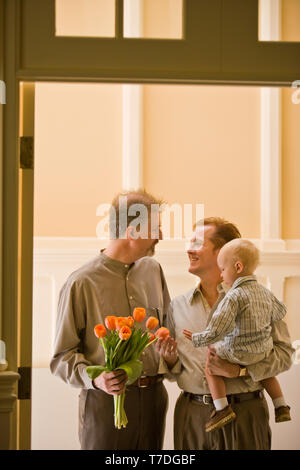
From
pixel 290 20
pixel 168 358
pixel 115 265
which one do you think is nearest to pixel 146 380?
pixel 168 358

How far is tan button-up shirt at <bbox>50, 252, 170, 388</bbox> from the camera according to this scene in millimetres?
2400

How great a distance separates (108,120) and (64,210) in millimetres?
395

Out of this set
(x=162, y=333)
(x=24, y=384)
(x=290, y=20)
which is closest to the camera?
(x=162, y=333)

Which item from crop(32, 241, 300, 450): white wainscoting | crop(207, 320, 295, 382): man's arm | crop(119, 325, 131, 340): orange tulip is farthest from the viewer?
crop(32, 241, 300, 450): white wainscoting

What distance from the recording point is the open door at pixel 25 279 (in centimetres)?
249

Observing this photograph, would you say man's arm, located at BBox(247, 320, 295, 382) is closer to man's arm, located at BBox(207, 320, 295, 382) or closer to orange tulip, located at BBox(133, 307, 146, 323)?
man's arm, located at BBox(207, 320, 295, 382)

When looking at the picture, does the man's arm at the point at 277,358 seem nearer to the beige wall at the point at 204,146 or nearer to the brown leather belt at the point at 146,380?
the brown leather belt at the point at 146,380

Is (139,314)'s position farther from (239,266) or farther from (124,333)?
(239,266)

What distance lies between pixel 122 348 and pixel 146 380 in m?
0.17

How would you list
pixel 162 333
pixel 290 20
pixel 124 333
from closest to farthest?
pixel 124 333, pixel 162 333, pixel 290 20

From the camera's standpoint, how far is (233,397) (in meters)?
2.36

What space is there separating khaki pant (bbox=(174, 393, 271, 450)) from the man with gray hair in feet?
0.25

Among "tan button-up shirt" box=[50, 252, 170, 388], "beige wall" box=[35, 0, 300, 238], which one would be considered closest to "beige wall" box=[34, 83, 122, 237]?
"beige wall" box=[35, 0, 300, 238]

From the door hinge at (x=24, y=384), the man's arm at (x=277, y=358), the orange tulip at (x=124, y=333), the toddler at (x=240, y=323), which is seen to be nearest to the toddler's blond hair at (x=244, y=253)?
the toddler at (x=240, y=323)
